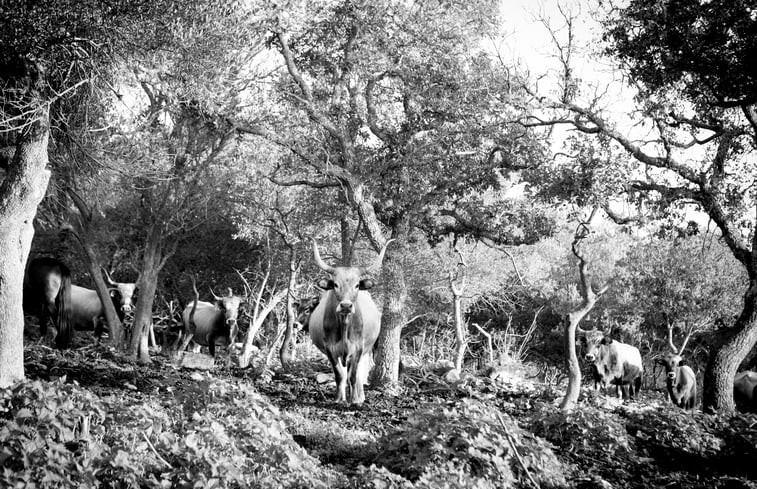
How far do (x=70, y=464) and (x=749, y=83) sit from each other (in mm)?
11975

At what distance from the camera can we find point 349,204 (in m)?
16.9

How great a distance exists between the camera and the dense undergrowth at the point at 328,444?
5887mm

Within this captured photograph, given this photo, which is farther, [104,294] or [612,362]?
[612,362]

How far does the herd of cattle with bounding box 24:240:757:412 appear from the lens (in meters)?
13.0

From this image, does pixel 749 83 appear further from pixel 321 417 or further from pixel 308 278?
pixel 308 278

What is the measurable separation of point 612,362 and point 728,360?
9.27m

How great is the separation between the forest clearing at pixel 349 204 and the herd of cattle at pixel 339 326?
0.07m

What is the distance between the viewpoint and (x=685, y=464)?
943 cm

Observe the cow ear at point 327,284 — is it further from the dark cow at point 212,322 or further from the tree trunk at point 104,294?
the dark cow at point 212,322

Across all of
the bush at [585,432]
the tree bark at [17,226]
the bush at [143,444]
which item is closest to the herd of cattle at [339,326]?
the bush at [585,432]

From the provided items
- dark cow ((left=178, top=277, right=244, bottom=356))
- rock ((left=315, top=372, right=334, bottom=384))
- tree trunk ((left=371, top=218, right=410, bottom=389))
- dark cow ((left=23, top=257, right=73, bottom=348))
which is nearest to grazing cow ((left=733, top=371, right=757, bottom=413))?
tree trunk ((left=371, top=218, right=410, bottom=389))

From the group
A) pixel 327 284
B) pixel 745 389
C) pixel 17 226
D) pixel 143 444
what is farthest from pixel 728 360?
pixel 17 226

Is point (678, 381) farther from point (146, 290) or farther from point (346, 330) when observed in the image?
point (146, 290)

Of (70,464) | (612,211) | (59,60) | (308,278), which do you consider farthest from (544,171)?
(308,278)
